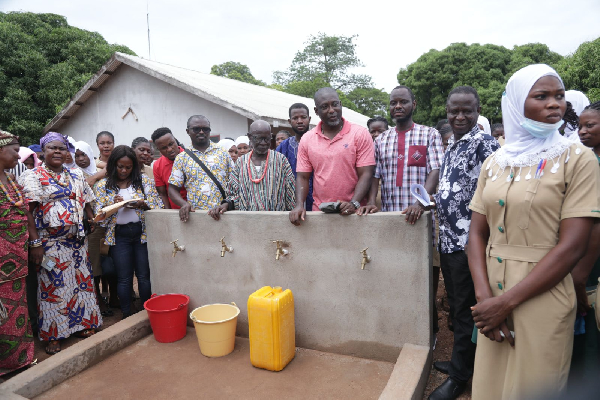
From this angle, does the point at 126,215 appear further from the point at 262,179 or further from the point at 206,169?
the point at 262,179

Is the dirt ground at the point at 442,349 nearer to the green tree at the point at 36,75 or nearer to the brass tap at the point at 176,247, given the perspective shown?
the brass tap at the point at 176,247

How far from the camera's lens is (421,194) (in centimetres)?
291

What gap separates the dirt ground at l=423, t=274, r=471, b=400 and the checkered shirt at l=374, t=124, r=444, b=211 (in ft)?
4.46

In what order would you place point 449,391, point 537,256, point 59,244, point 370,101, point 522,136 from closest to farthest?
point 537,256 → point 522,136 → point 449,391 → point 59,244 → point 370,101

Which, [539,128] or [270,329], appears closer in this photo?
[539,128]

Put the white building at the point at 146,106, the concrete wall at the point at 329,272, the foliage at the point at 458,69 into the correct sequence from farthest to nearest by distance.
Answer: the foliage at the point at 458,69 < the white building at the point at 146,106 < the concrete wall at the point at 329,272

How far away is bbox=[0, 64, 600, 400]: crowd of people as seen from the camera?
5.96 feet

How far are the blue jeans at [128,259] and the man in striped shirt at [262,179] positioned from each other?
1.15 metres

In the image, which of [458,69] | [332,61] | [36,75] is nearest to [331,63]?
[332,61]

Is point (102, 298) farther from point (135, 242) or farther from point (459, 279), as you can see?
point (459, 279)

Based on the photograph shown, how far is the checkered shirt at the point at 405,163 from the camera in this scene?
3359mm

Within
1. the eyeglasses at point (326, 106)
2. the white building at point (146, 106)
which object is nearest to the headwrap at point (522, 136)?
the eyeglasses at point (326, 106)

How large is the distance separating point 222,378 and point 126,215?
6.88ft

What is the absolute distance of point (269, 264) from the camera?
3.64 metres
